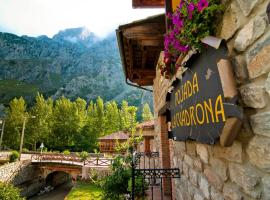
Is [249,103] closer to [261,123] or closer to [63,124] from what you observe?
[261,123]

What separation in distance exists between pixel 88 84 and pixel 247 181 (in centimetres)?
8256

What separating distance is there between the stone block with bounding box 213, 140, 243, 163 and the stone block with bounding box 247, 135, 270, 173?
0.11 meters

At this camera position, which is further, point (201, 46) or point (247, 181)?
Result: point (201, 46)

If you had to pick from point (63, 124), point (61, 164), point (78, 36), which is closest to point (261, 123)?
point (61, 164)

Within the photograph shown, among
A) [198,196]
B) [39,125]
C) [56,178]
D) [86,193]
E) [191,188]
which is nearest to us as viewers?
[198,196]

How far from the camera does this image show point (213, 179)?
6.28ft

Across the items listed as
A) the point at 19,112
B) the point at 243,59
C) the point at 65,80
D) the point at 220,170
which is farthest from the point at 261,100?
the point at 65,80

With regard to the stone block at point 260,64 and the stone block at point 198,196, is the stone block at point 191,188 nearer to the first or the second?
the stone block at point 198,196

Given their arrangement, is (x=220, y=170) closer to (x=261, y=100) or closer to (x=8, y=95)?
(x=261, y=100)

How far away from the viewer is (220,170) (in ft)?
5.74

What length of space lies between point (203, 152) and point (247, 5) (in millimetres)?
1477

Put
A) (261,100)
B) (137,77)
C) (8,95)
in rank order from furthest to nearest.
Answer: (8,95)
(137,77)
(261,100)

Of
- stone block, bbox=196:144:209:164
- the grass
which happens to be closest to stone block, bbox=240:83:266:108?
stone block, bbox=196:144:209:164

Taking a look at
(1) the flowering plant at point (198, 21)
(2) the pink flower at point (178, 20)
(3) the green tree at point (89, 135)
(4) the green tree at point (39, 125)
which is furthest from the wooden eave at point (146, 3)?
(4) the green tree at point (39, 125)
